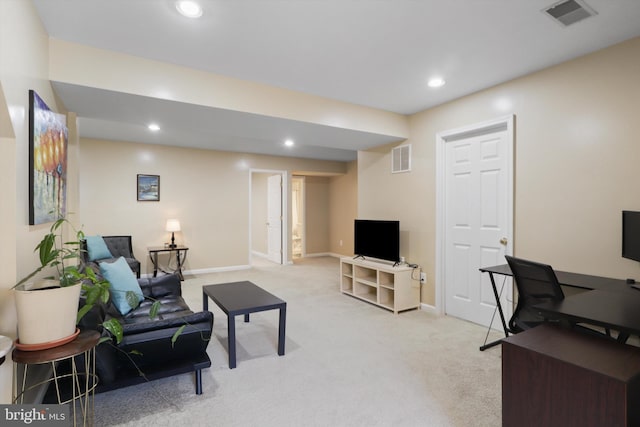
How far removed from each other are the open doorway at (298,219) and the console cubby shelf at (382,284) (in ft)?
11.4

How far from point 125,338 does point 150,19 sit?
2035 millimetres

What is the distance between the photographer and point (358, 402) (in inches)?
84.3

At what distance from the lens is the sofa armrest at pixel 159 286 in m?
3.28

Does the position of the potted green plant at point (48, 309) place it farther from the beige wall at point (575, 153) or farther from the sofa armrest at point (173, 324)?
the beige wall at point (575, 153)

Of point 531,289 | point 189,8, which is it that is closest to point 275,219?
point 189,8

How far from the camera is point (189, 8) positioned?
2025mm

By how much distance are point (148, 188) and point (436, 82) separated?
5242 mm

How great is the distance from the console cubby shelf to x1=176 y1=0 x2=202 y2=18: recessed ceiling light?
3203mm

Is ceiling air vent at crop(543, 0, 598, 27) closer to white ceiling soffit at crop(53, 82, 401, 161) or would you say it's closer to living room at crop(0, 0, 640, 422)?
living room at crop(0, 0, 640, 422)

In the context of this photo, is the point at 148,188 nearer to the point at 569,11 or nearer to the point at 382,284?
the point at 382,284

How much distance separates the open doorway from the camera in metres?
8.48

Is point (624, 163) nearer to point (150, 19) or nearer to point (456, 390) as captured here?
point (456, 390)

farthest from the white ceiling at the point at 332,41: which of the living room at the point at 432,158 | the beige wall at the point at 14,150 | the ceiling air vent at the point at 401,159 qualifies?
the ceiling air vent at the point at 401,159

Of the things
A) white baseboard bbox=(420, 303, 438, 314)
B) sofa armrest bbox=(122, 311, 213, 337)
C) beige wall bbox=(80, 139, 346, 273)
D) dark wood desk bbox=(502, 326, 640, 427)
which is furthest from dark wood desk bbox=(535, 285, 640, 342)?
beige wall bbox=(80, 139, 346, 273)
